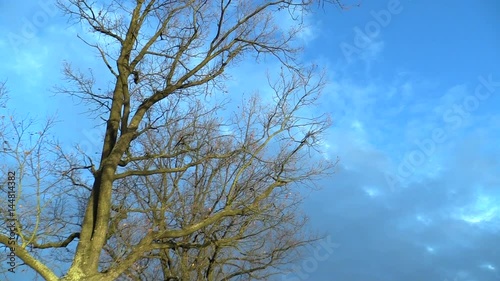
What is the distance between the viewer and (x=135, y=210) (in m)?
10.7

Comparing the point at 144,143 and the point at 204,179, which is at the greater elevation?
the point at 144,143

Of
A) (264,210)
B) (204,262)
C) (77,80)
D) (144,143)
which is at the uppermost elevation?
(144,143)

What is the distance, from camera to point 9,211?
9.22 meters

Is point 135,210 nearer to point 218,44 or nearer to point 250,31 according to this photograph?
point 218,44

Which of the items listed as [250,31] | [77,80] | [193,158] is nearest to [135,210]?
[193,158]

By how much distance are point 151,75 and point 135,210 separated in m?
2.95

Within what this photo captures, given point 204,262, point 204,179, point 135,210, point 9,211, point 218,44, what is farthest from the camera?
point 204,179

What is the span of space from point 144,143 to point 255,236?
493 centimetres

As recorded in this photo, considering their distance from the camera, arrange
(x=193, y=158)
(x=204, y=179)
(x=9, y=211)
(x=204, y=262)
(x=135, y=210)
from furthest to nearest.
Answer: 1. (x=204, y=179)
2. (x=204, y=262)
3. (x=193, y=158)
4. (x=135, y=210)
5. (x=9, y=211)

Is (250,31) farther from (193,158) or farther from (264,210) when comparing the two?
(264,210)

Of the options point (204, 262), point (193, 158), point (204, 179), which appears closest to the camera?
point (193, 158)

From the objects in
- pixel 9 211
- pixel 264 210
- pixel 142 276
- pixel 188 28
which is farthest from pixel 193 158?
pixel 142 276

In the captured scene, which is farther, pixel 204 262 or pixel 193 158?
pixel 204 262

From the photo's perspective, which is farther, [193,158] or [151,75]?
[193,158]
